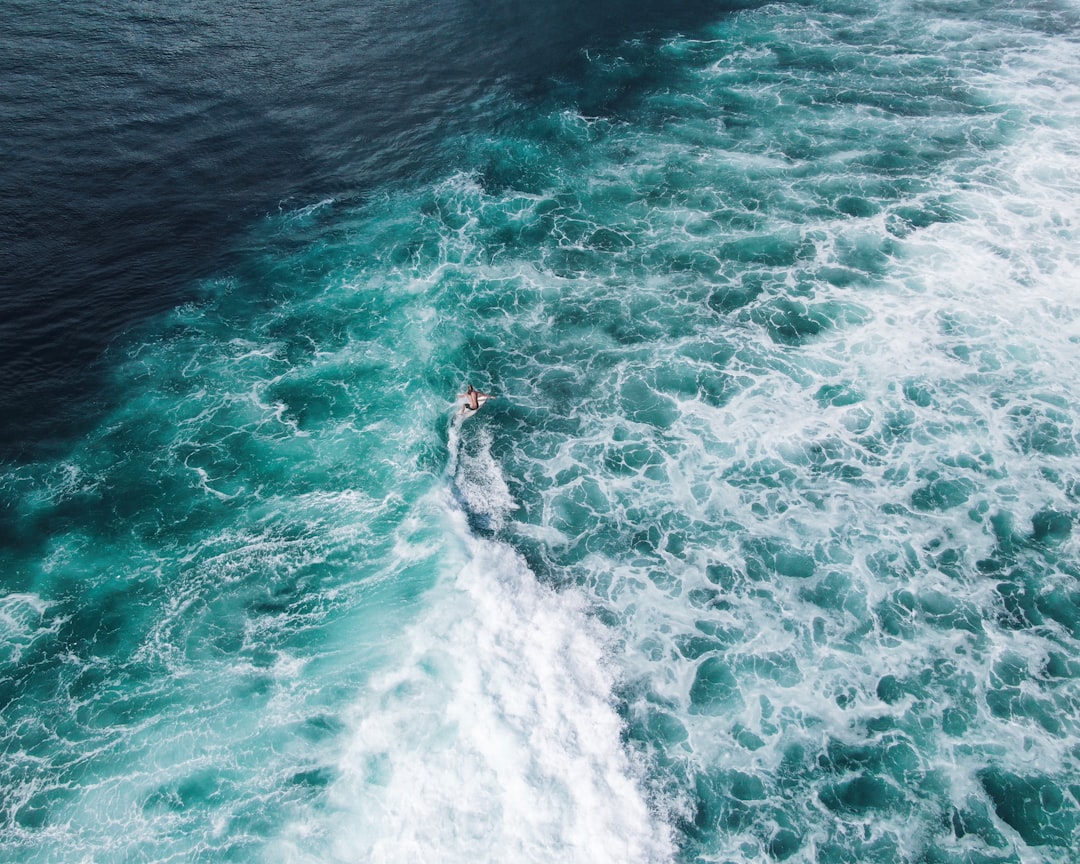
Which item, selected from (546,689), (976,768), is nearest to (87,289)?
(546,689)

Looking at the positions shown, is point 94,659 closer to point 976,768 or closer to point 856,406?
point 976,768

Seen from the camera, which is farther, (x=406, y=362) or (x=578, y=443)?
(x=406, y=362)

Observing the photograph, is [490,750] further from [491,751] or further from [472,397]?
[472,397]

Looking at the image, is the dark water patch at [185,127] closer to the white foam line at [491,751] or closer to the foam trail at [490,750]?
the foam trail at [490,750]

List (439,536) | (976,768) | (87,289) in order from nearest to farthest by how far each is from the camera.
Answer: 1. (976,768)
2. (439,536)
3. (87,289)

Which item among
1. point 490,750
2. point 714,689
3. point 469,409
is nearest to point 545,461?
point 469,409

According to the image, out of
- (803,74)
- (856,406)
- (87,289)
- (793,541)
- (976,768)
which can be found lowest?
(976,768)

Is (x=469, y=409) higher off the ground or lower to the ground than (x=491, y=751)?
higher
